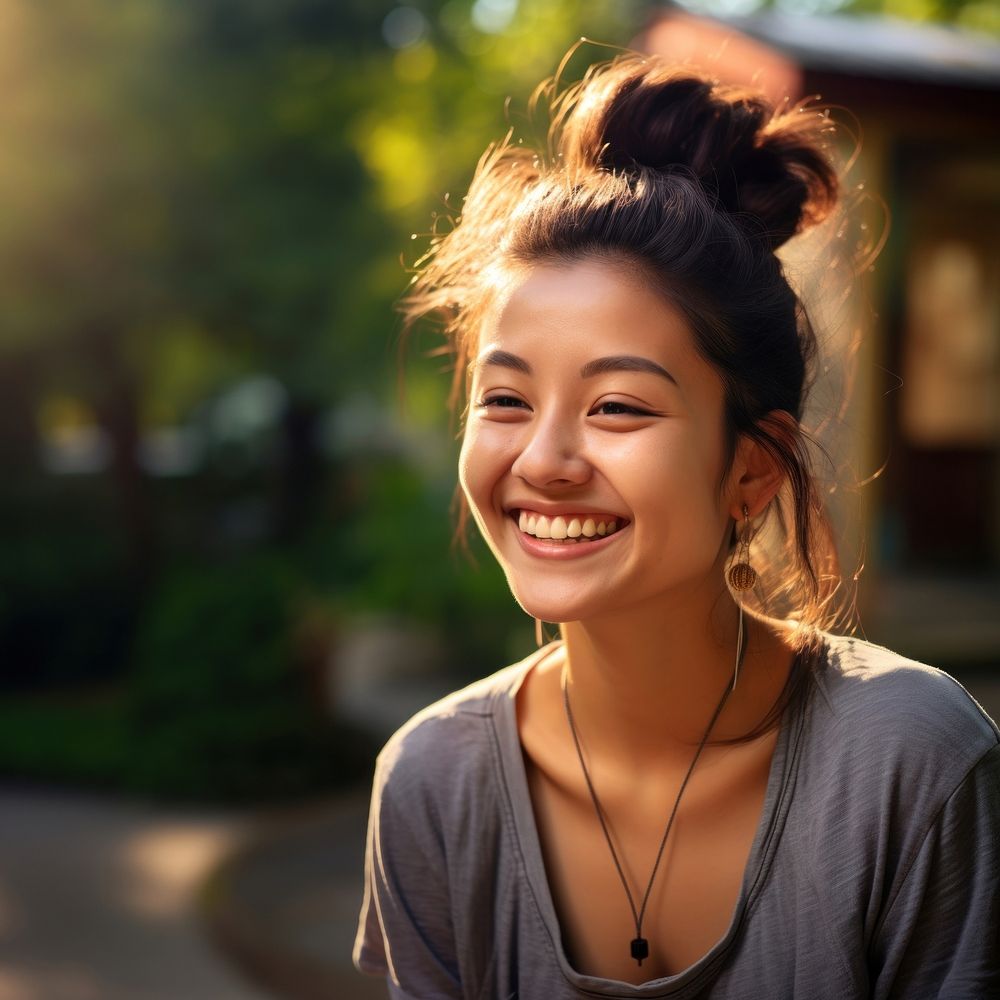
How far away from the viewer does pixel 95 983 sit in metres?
4.07

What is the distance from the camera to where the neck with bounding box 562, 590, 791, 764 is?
1.71 m

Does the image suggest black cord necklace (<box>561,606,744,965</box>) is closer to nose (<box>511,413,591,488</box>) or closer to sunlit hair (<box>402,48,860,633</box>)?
sunlit hair (<box>402,48,860,633</box>)

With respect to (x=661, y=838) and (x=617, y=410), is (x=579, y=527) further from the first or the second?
(x=661, y=838)

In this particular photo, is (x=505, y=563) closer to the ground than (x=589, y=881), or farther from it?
farther from it

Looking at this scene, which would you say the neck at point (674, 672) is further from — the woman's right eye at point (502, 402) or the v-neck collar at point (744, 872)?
the woman's right eye at point (502, 402)

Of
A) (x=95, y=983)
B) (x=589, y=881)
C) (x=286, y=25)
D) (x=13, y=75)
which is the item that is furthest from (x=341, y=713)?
(x=589, y=881)

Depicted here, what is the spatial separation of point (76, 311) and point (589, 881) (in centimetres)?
771

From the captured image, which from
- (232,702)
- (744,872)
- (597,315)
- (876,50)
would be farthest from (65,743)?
(597,315)

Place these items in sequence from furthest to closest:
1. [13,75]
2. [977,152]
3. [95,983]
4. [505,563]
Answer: [13,75] < [977,152] < [95,983] < [505,563]

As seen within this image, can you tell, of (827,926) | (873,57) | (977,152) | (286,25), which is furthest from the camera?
(286,25)

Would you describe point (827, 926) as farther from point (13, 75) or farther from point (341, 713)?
point (13, 75)

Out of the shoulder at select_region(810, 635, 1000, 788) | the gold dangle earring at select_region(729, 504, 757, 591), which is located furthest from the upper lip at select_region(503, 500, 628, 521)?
the shoulder at select_region(810, 635, 1000, 788)

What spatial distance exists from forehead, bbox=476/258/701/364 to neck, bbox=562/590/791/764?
1.20 ft

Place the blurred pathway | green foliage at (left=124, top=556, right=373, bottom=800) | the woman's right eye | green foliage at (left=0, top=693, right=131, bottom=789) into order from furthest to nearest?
green foliage at (left=0, top=693, right=131, bottom=789) → green foliage at (left=124, top=556, right=373, bottom=800) → the blurred pathway → the woman's right eye
